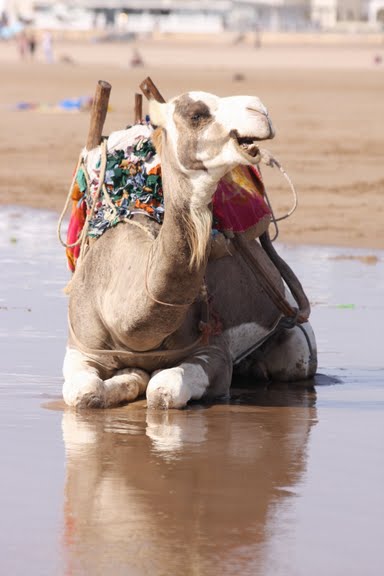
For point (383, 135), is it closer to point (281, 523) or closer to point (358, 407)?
point (358, 407)

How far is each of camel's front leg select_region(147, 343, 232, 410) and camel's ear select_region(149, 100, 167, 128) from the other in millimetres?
1201

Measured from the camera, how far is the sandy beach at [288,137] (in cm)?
1560

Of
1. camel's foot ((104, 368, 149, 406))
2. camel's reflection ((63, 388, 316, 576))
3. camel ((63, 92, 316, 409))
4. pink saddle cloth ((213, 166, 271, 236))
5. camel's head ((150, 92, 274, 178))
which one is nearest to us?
camel's reflection ((63, 388, 316, 576))

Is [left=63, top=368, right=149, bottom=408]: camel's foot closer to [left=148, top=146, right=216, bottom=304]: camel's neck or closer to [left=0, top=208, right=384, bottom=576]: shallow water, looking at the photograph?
[left=0, top=208, right=384, bottom=576]: shallow water

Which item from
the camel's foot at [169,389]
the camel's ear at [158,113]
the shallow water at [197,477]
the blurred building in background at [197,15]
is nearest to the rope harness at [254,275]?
the camel's foot at [169,389]

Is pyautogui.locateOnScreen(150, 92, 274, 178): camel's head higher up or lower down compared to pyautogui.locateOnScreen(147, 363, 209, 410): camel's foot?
higher up

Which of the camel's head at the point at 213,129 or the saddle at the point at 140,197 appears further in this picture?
the saddle at the point at 140,197

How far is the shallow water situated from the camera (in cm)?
522

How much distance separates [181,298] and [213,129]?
0.77 m

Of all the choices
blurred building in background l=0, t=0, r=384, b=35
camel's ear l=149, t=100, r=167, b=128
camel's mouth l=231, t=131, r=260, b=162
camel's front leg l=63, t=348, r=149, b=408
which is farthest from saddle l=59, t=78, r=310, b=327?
blurred building in background l=0, t=0, r=384, b=35

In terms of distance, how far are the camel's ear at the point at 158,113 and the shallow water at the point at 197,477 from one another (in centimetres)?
131

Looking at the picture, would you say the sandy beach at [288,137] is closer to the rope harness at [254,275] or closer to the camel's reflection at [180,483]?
the rope harness at [254,275]

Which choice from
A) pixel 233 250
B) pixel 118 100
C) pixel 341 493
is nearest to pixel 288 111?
pixel 118 100

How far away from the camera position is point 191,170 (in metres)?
6.55
